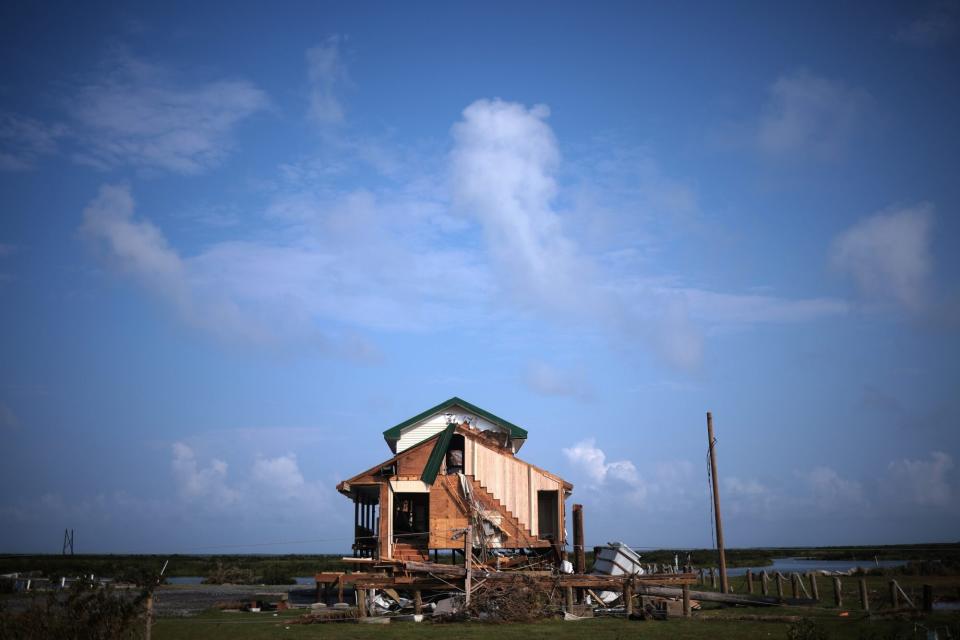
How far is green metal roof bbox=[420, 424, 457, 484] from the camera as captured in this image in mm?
32531

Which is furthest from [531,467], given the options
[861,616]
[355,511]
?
[861,616]

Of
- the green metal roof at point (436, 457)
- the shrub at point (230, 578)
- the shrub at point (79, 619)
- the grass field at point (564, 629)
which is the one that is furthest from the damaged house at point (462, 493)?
the shrub at point (230, 578)

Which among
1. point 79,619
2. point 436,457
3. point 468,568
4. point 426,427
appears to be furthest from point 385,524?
point 79,619

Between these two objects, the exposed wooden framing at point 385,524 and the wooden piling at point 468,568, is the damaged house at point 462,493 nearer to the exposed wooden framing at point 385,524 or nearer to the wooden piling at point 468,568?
the exposed wooden framing at point 385,524

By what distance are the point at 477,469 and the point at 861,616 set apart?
1504 cm

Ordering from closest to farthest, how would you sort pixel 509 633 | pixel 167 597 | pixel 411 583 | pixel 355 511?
pixel 509 633 → pixel 411 583 → pixel 355 511 → pixel 167 597

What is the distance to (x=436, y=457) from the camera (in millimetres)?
32875

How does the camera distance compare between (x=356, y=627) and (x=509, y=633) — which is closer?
(x=509, y=633)

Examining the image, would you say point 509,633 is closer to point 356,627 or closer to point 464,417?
point 356,627

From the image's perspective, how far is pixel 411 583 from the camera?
2992 centimetres

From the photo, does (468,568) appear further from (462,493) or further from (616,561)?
(616,561)

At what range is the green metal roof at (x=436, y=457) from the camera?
32531 mm

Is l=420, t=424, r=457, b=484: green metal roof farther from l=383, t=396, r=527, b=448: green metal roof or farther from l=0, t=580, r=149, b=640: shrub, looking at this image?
l=0, t=580, r=149, b=640: shrub

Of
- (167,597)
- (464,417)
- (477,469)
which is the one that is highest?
(464,417)
